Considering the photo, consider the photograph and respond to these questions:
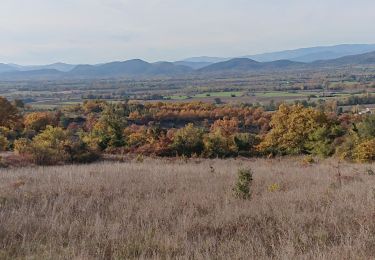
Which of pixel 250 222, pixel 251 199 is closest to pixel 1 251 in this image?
pixel 250 222

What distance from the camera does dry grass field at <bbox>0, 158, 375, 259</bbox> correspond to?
5496mm

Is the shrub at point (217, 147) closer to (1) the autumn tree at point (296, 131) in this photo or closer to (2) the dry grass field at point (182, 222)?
(1) the autumn tree at point (296, 131)

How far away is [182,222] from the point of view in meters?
6.76

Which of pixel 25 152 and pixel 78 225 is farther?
pixel 25 152

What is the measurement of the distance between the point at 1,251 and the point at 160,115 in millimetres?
59706

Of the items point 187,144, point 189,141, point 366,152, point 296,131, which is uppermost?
point 366,152

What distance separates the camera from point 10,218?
22.8ft

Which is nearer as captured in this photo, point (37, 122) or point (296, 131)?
point (296, 131)

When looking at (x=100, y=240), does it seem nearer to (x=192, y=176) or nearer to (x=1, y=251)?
(x=1, y=251)

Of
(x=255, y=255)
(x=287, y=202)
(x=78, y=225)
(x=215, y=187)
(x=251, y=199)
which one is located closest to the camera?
(x=255, y=255)

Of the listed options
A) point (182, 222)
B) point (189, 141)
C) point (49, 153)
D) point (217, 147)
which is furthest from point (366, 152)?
point (182, 222)

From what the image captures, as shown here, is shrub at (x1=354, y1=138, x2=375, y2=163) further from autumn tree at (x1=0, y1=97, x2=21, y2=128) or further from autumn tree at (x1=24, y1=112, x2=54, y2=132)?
autumn tree at (x1=24, y1=112, x2=54, y2=132)

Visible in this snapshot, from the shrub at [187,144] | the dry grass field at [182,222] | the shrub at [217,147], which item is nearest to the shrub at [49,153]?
the shrub at [187,144]

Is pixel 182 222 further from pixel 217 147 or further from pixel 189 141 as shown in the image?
pixel 217 147
